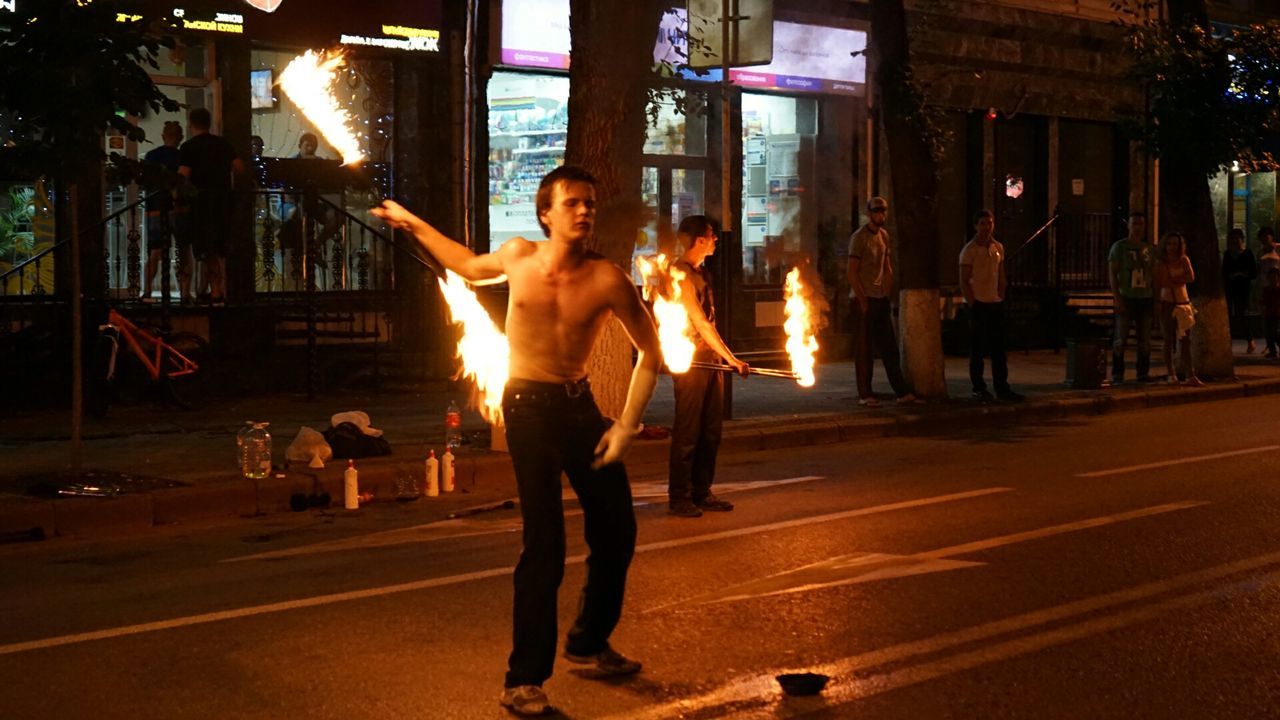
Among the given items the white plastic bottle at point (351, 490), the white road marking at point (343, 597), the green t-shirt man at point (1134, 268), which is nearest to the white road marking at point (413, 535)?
the white plastic bottle at point (351, 490)

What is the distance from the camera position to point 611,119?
13172mm

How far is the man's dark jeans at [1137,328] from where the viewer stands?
19078mm

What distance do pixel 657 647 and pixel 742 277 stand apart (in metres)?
16.1

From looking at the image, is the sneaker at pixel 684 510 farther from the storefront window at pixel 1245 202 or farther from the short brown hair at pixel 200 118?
the storefront window at pixel 1245 202

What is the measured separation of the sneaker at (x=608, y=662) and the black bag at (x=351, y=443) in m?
6.04

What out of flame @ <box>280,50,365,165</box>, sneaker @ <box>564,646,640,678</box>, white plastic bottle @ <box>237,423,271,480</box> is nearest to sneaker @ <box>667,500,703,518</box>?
white plastic bottle @ <box>237,423,271,480</box>

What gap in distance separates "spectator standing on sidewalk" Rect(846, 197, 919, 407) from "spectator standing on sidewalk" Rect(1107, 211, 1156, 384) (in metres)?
3.87

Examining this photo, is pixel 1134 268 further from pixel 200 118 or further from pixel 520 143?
pixel 200 118

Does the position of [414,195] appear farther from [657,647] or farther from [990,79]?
[657,647]

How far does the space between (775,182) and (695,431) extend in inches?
536

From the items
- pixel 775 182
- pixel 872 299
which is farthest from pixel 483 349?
pixel 775 182

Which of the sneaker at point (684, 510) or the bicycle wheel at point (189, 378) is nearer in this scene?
the sneaker at point (684, 510)

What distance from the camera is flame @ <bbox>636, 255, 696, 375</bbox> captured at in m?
9.51

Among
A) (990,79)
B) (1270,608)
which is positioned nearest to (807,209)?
(990,79)
